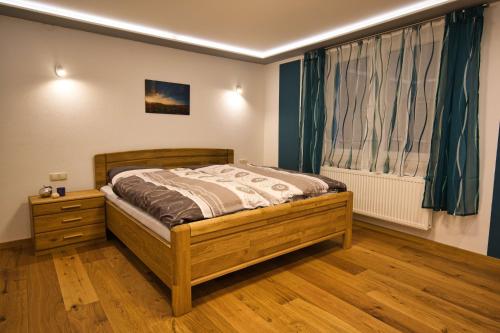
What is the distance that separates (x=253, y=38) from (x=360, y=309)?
10.8 feet

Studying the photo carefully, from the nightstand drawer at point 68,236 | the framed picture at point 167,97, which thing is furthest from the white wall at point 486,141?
the nightstand drawer at point 68,236

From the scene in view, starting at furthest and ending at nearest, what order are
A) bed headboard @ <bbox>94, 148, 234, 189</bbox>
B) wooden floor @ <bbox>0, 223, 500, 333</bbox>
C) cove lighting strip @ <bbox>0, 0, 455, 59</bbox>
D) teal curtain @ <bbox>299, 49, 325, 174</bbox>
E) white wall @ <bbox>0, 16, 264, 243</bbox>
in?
1. teal curtain @ <bbox>299, 49, 325, 174</bbox>
2. bed headboard @ <bbox>94, 148, 234, 189</bbox>
3. white wall @ <bbox>0, 16, 264, 243</bbox>
4. cove lighting strip @ <bbox>0, 0, 455, 59</bbox>
5. wooden floor @ <bbox>0, 223, 500, 333</bbox>

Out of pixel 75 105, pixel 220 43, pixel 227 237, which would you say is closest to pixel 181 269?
pixel 227 237

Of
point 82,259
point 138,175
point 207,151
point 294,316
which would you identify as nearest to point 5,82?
point 138,175

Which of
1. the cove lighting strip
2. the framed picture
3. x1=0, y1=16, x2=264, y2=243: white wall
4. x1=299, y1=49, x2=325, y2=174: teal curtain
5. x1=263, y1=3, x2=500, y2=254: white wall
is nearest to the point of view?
x1=263, y1=3, x2=500, y2=254: white wall

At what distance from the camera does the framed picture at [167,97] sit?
155 inches

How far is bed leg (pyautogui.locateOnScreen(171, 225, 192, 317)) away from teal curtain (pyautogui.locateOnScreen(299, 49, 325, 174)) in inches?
108

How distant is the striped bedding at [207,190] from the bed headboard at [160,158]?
0.97 feet

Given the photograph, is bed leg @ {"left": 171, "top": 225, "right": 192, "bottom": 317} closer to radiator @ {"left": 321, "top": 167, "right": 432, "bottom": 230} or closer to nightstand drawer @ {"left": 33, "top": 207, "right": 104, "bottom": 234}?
nightstand drawer @ {"left": 33, "top": 207, "right": 104, "bottom": 234}

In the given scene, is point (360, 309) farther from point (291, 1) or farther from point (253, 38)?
point (253, 38)

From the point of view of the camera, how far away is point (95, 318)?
196 cm

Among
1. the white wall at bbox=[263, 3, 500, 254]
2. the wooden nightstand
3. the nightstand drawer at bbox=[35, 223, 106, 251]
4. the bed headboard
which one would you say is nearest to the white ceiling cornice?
the white wall at bbox=[263, 3, 500, 254]

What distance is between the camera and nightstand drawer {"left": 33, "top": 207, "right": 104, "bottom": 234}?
2902 mm

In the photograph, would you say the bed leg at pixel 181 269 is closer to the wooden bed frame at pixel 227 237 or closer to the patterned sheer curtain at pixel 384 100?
the wooden bed frame at pixel 227 237
